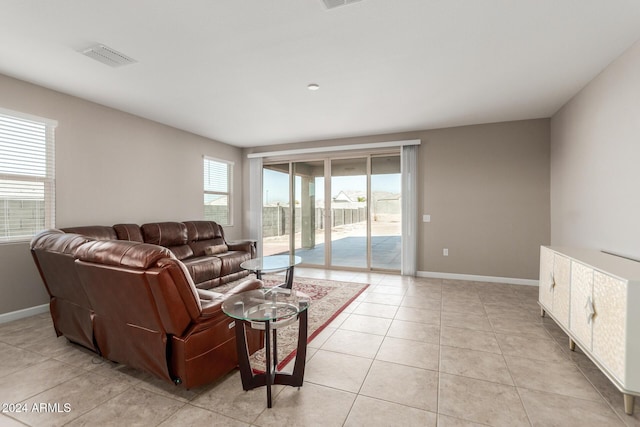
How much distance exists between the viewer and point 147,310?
179 centimetres

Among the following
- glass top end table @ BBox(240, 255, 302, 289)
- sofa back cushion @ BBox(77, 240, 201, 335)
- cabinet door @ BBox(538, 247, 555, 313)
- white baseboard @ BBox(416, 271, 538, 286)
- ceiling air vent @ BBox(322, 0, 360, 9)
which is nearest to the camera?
sofa back cushion @ BBox(77, 240, 201, 335)

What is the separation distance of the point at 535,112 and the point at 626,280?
11.2ft

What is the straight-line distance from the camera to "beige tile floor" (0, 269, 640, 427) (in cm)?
173

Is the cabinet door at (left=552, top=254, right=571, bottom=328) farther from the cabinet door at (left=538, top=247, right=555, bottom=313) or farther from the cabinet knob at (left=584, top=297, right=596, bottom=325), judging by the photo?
the cabinet knob at (left=584, top=297, right=596, bottom=325)

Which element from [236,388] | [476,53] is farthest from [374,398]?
[476,53]

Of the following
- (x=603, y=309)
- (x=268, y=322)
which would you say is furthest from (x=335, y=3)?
(x=603, y=309)

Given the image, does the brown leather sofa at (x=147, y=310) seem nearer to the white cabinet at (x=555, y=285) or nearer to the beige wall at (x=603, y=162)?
the white cabinet at (x=555, y=285)

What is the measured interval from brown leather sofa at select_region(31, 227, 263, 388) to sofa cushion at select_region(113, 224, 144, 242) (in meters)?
1.62

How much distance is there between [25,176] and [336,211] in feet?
14.9

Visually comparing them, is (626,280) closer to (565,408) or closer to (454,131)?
(565,408)

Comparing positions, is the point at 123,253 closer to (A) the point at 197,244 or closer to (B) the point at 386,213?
(A) the point at 197,244

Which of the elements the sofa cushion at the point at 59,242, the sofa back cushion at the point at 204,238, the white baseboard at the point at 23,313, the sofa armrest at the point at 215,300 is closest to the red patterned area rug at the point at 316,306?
the sofa armrest at the point at 215,300

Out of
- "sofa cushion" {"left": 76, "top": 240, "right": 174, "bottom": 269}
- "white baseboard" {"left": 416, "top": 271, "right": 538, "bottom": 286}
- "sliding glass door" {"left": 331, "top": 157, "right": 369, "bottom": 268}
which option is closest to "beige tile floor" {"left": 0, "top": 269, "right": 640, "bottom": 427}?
"sofa cushion" {"left": 76, "top": 240, "right": 174, "bottom": 269}

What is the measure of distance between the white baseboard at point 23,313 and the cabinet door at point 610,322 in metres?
5.39
